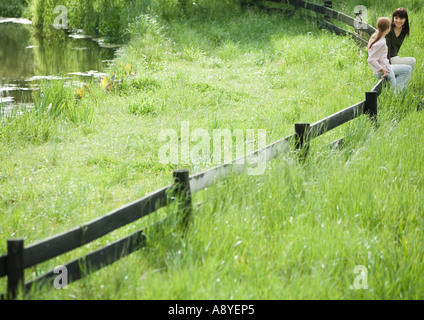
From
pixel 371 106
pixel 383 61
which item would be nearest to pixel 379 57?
pixel 383 61

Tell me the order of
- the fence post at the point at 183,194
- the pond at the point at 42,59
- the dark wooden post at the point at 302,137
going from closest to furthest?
the fence post at the point at 183,194 < the dark wooden post at the point at 302,137 < the pond at the point at 42,59

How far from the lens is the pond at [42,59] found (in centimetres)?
1271

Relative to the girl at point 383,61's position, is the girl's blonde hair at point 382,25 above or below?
above

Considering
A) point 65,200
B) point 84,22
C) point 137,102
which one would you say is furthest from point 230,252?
point 84,22

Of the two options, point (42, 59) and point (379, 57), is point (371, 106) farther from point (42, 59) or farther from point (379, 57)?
point (42, 59)

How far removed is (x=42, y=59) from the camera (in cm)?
1628

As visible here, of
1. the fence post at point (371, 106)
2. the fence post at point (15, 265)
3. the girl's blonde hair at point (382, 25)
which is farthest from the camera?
the girl's blonde hair at point (382, 25)

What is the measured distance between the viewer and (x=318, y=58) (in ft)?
41.7

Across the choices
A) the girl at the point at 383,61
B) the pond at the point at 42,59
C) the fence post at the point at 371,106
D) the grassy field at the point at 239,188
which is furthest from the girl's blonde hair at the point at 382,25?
the pond at the point at 42,59

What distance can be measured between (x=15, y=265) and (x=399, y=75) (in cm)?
708

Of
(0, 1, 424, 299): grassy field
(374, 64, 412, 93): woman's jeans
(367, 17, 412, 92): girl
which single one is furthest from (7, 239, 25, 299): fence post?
(374, 64, 412, 93): woman's jeans

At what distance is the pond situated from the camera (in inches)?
500

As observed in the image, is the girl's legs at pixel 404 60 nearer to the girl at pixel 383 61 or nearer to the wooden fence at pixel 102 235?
the girl at pixel 383 61

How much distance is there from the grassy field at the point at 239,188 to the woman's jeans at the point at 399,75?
15.9 inches
